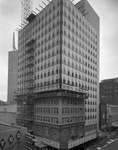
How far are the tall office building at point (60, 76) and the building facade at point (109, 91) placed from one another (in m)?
44.1

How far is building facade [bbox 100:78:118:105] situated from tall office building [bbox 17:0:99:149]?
4407 cm

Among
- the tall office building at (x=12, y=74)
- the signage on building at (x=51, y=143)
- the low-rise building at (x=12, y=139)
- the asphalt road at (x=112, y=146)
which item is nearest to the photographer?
the low-rise building at (x=12, y=139)

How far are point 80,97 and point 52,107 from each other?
11838 millimetres

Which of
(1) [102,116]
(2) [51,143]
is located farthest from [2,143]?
(1) [102,116]

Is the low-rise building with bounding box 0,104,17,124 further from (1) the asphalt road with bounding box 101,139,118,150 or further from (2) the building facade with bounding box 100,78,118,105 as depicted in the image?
(2) the building facade with bounding box 100,78,118,105

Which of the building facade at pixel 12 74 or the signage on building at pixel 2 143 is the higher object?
the building facade at pixel 12 74

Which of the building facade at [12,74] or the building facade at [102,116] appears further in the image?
the building facade at [12,74]

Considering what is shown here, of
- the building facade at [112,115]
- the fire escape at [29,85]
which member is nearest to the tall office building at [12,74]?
the fire escape at [29,85]

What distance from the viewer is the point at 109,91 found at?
363ft

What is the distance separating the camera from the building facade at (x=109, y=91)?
Answer: 350ft

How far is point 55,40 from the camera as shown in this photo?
168 feet

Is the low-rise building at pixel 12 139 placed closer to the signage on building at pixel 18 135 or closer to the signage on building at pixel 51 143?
the signage on building at pixel 18 135

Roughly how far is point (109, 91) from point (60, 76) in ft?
246

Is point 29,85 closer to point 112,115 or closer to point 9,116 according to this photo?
point 9,116
